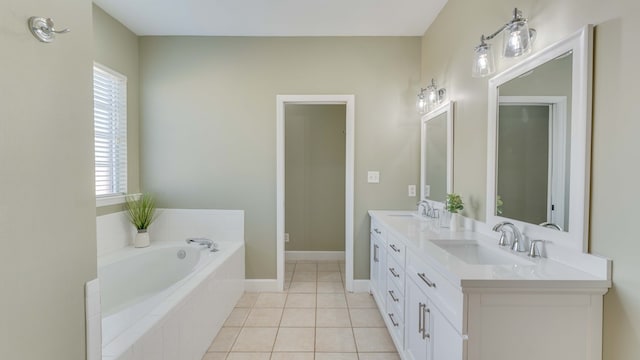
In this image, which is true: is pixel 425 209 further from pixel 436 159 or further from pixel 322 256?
pixel 322 256

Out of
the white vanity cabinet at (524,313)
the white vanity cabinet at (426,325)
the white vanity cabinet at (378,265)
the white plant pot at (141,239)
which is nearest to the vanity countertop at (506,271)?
the white vanity cabinet at (524,313)

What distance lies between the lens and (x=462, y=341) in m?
1.10

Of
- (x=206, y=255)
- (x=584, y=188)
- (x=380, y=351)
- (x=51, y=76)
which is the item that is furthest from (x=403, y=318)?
(x=51, y=76)

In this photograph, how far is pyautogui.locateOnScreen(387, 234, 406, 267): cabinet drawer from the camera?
6.35ft

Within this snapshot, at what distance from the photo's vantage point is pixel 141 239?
2941 mm

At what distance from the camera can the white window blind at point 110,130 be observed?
103 inches

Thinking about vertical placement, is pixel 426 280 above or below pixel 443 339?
above

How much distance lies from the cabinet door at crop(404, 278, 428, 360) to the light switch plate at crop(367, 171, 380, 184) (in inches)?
56.5

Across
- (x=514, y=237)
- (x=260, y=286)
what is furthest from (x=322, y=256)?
(x=514, y=237)

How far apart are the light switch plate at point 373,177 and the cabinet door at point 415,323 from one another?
1435mm

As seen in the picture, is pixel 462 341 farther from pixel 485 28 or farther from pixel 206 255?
pixel 206 255

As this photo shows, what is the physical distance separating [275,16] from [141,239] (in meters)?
2.49

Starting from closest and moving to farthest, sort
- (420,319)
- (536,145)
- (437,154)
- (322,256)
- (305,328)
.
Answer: (536,145)
(420,319)
(305,328)
(437,154)
(322,256)

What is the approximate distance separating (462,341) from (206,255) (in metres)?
2.23
